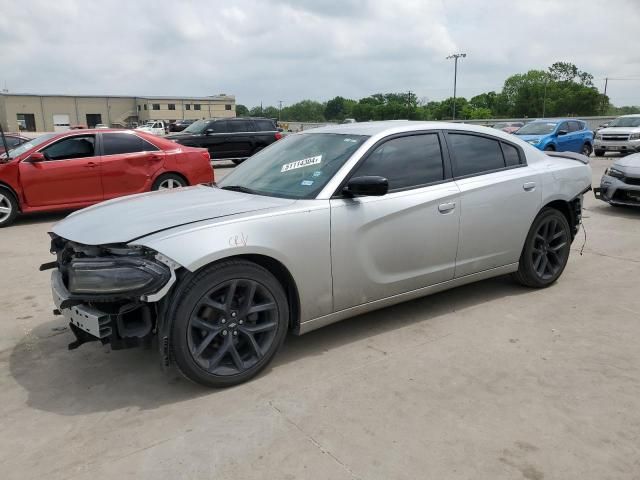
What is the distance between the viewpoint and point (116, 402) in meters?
3.17

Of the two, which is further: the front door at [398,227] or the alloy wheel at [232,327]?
the front door at [398,227]

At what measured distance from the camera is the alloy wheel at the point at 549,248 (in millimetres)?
4957

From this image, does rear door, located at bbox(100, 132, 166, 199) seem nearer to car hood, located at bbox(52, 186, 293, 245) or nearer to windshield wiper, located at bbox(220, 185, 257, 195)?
car hood, located at bbox(52, 186, 293, 245)

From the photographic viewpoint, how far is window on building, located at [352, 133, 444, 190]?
3.95 meters

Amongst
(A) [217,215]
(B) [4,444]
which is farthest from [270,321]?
(B) [4,444]

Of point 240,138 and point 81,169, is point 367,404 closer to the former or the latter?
point 81,169

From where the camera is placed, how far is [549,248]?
505 centimetres

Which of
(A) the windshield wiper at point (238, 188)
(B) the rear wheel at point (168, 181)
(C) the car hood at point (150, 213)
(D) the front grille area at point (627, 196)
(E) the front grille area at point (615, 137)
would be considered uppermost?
(A) the windshield wiper at point (238, 188)

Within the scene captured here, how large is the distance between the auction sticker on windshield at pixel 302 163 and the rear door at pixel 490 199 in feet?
3.84

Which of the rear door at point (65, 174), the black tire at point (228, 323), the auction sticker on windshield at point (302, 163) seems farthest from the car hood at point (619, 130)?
the black tire at point (228, 323)

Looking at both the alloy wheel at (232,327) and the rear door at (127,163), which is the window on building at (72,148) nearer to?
the rear door at (127,163)

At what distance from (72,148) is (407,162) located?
673cm

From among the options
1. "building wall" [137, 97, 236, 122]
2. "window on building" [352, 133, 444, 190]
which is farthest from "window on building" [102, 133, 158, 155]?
"building wall" [137, 97, 236, 122]

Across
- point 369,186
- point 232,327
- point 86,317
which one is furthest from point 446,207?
point 86,317
